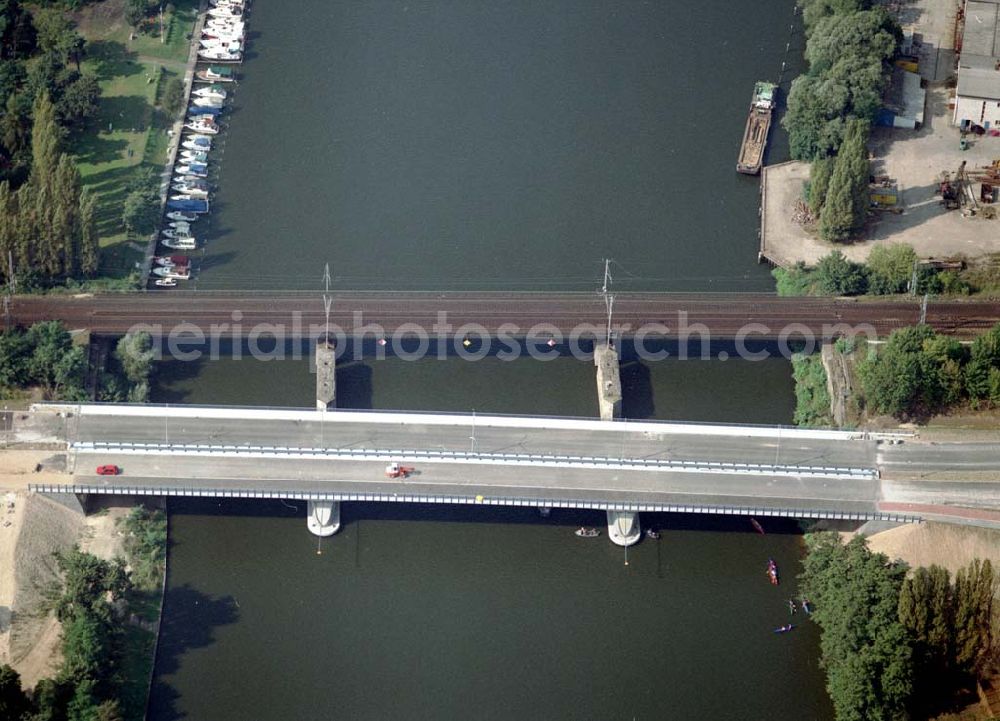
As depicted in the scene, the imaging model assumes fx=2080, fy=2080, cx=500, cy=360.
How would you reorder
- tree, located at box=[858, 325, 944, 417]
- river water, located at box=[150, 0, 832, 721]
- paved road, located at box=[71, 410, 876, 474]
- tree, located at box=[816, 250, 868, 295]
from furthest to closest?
tree, located at box=[816, 250, 868, 295] < tree, located at box=[858, 325, 944, 417] < paved road, located at box=[71, 410, 876, 474] < river water, located at box=[150, 0, 832, 721]

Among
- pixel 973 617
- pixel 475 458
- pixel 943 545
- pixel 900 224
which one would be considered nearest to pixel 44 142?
pixel 475 458

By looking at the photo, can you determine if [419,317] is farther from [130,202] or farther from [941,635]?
[941,635]

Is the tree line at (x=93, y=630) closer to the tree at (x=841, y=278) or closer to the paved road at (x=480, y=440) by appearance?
the paved road at (x=480, y=440)

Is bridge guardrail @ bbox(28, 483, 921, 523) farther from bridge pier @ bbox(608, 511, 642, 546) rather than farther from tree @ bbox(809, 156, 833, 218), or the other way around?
tree @ bbox(809, 156, 833, 218)

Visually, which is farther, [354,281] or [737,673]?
[354,281]

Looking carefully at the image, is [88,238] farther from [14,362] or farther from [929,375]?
[929,375]

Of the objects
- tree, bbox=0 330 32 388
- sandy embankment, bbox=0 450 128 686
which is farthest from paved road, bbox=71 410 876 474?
tree, bbox=0 330 32 388

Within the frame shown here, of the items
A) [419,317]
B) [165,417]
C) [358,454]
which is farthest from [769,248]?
[165,417]
